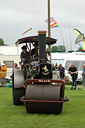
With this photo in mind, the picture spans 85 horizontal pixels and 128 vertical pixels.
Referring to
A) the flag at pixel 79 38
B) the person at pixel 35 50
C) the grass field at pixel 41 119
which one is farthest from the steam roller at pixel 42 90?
the flag at pixel 79 38

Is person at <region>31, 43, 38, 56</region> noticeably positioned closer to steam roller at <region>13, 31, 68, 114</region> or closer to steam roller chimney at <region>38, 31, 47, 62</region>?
steam roller at <region>13, 31, 68, 114</region>

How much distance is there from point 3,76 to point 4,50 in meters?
13.7

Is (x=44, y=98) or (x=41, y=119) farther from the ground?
(x=44, y=98)

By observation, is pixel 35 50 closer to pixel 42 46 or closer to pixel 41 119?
pixel 42 46

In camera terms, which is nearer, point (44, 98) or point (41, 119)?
point (41, 119)

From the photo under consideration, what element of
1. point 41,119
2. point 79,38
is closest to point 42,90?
point 41,119

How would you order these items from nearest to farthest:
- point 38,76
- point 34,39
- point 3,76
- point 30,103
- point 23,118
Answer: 1. point 23,118
2. point 30,103
3. point 38,76
4. point 34,39
5. point 3,76

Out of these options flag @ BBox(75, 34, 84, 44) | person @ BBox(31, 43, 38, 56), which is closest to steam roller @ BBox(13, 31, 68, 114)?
person @ BBox(31, 43, 38, 56)

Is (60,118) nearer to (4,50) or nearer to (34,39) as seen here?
(34,39)

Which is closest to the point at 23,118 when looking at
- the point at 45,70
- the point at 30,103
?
the point at 30,103

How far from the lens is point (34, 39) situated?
9.76 metres

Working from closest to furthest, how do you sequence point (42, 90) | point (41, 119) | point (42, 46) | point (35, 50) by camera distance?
point (41, 119)
point (42, 90)
point (42, 46)
point (35, 50)

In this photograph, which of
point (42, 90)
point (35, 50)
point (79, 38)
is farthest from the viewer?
point (79, 38)

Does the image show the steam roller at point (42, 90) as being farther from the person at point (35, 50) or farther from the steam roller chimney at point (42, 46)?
the person at point (35, 50)
